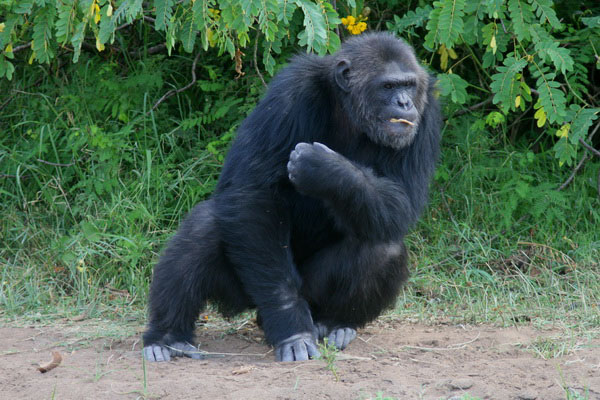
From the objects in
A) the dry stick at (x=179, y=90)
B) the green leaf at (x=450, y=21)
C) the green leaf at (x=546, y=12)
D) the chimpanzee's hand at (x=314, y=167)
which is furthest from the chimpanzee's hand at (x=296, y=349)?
the dry stick at (x=179, y=90)

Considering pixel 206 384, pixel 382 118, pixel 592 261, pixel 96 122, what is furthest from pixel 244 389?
pixel 96 122

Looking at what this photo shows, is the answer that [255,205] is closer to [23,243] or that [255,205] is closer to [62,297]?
[62,297]

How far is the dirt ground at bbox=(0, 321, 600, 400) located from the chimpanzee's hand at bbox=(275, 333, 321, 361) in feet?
0.24

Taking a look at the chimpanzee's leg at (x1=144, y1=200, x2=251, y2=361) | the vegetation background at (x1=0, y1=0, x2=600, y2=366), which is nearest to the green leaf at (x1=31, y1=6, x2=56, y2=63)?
the vegetation background at (x1=0, y1=0, x2=600, y2=366)

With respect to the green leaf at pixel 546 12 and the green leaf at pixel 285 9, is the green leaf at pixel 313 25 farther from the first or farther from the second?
the green leaf at pixel 546 12

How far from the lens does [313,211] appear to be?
4.31 meters

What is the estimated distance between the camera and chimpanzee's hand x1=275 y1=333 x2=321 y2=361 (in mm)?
3926

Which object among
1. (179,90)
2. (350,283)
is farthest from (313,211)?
(179,90)

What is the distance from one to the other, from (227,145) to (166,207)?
64 cm

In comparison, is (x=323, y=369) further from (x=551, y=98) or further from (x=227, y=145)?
(x=227, y=145)

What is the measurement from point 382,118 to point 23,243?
2922 mm

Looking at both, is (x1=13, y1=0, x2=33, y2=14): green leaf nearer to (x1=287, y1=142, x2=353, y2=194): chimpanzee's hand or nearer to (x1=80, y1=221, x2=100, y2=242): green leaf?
(x1=80, y1=221, x2=100, y2=242): green leaf

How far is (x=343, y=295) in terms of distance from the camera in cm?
428

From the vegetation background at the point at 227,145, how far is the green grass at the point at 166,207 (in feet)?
0.05
